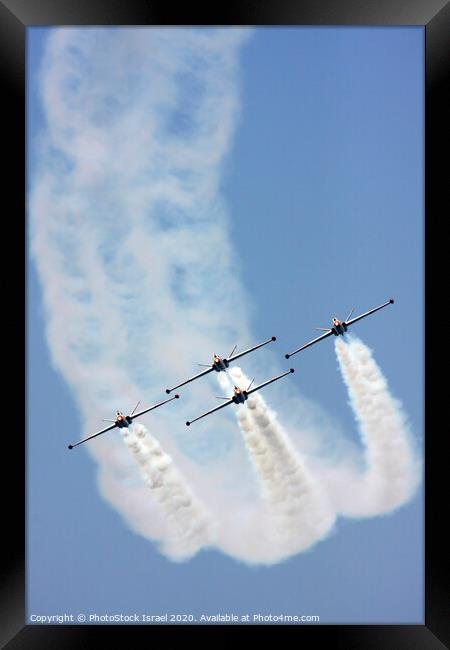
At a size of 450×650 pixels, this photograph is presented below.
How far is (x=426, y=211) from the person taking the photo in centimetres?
5488

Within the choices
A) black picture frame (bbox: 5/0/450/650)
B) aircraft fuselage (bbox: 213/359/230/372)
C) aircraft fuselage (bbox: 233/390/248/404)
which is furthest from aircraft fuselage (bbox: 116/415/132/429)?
black picture frame (bbox: 5/0/450/650)

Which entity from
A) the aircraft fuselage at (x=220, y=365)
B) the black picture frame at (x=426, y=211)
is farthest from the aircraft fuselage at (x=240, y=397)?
the black picture frame at (x=426, y=211)

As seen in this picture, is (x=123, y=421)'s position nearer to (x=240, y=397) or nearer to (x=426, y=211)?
(x=240, y=397)

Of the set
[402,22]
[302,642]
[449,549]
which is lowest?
[302,642]

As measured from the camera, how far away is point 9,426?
55.5 metres

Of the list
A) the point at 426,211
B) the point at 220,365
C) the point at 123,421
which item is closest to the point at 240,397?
the point at 220,365

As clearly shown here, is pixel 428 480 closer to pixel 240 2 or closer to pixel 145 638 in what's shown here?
pixel 145 638

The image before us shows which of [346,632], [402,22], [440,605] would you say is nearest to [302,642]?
[346,632]

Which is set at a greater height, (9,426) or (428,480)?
(9,426)

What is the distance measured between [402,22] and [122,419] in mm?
35107

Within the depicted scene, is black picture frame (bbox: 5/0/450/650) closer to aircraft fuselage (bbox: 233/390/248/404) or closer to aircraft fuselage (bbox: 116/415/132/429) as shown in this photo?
aircraft fuselage (bbox: 233/390/248/404)

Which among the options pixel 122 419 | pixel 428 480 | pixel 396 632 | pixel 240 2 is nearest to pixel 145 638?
pixel 396 632

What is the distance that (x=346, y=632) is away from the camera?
56250 millimetres

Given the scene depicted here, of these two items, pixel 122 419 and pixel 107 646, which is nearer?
pixel 107 646
